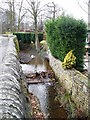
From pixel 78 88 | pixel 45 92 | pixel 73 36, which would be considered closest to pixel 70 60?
pixel 73 36

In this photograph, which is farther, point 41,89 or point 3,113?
point 41,89

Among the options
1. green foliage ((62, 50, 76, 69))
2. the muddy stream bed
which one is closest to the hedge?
the muddy stream bed

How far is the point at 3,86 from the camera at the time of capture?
3.46m

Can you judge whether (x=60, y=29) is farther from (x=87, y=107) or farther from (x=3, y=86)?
(x=3, y=86)

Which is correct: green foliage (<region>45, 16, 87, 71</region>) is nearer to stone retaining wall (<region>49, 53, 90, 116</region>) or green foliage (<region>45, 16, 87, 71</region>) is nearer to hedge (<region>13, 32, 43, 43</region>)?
stone retaining wall (<region>49, 53, 90, 116</region>)

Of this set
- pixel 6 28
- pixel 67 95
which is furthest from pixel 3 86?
pixel 6 28

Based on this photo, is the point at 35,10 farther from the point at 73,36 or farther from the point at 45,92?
the point at 45,92

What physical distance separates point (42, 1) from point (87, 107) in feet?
74.6

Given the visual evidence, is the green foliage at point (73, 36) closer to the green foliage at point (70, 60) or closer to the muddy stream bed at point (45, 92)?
the green foliage at point (70, 60)

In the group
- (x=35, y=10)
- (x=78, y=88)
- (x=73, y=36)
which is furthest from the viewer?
(x=35, y=10)

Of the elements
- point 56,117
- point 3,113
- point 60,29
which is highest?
point 60,29

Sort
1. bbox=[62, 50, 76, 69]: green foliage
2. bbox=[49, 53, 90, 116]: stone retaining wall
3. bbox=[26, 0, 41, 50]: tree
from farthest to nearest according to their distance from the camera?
bbox=[26, 0, 41, 50]: tree < bbox=[62, 50, 76, 69]: green foliage < bbox=[49, 53, 90, 116]: stone retaining wall

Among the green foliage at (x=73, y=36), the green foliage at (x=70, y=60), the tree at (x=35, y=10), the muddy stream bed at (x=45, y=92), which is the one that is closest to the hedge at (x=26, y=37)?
the tree at (x=35, y=10)

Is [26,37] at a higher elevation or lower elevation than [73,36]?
lower
